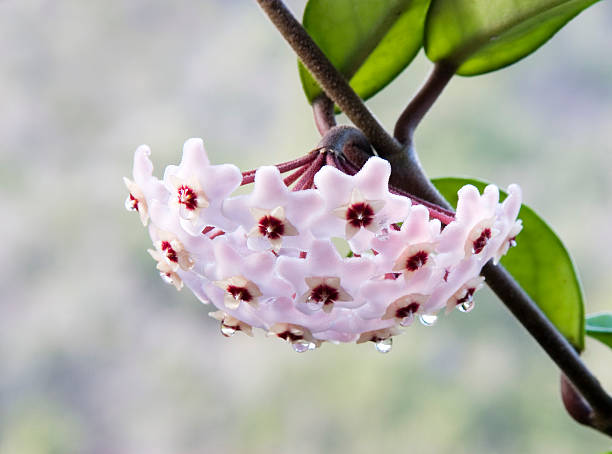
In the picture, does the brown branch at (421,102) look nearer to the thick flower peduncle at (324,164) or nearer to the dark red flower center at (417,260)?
the thick flower peduncle at (324,164)

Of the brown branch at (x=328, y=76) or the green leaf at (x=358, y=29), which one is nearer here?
the brown branch at (x=328, y=76)

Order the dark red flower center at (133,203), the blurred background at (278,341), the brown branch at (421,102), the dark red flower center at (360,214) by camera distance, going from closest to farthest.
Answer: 1. the dark red flower center at (360,214)
2. the dark red flower center at (133,203)
3. the brown branch at (421,102)
4. the blurred background at (278,341)

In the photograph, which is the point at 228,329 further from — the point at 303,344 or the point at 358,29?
the point at 358,29

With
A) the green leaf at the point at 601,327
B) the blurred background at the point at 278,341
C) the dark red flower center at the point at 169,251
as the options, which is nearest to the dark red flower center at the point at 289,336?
the dark red flower center at the point at 169,251

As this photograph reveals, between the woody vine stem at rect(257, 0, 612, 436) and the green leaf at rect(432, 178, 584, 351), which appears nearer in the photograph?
the woody vine stem at rect(257, 0, 612, 436)

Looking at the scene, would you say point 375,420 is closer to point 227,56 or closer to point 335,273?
point 227,56

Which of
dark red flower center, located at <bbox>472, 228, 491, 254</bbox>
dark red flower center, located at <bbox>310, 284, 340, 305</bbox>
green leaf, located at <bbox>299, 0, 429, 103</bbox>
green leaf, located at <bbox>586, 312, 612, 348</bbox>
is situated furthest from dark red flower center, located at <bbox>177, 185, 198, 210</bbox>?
green leaf, located at <bbox>586, 312, 612, 348</bbox>

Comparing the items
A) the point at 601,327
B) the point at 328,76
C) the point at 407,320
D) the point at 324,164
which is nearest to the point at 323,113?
the point at 328,76

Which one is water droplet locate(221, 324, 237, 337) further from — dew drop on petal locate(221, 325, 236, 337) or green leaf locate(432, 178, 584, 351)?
green leaf locate(432, 178, 584, 351)
